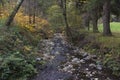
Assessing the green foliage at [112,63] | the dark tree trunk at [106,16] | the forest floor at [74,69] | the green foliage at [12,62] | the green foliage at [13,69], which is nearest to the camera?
the green foliage at [13,69]

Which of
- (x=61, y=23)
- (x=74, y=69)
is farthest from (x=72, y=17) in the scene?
(x=74, y=69)

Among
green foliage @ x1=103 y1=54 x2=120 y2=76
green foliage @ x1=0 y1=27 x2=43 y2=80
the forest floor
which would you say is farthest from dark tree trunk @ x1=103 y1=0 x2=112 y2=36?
green foliage @ x1=0 y1=27 x2=43 y2=80

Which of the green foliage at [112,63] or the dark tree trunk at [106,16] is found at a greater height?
the dark tree trunk at [106,16]

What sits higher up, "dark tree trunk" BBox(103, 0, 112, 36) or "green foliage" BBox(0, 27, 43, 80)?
"dark tree trunk" BBox(103, 0, 112, 36)

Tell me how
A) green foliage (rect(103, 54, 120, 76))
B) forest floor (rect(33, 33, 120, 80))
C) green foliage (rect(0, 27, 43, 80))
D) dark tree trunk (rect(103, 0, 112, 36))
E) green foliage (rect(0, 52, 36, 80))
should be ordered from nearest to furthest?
green foliage (rect(0, 52, 36, 80)), green foliage (rect(0, 27, 43, 80)), forest floor (rect(33, 33, 120, 80)), green foliage (rect(103, 54, 120, 76)), dark tree trunk (rect(103, 0, 112, 36))

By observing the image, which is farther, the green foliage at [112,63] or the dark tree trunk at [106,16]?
the dark tree trunk at [106,16]

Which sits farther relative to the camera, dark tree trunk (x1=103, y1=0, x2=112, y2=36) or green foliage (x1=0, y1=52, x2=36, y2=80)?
dark tree trunk (x1=103, y1=0, x2=112, y2=36)

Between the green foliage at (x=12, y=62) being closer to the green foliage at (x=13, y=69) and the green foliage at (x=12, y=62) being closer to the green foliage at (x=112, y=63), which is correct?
the green foliage at (x=13, y=69)

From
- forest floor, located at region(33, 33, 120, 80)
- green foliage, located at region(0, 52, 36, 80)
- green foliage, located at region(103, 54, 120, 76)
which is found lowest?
forest floor, located at region(33, 33, 120, 80)

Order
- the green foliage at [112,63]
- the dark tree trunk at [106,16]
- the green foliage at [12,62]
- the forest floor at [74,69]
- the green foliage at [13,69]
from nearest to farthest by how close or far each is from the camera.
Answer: the green foliage at [13,69]
the green foliage at [12,62]
the forest floor at [74,69]
the green foliage at [112,63]
the dark tree trunk at [106,16]

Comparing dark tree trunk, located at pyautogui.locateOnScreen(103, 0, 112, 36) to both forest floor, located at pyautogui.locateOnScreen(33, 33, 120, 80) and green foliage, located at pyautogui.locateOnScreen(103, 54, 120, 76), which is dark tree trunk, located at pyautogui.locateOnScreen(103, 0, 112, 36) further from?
green foliage, located at pyautogui.locateOnScreen(103, 54, 120, 76)

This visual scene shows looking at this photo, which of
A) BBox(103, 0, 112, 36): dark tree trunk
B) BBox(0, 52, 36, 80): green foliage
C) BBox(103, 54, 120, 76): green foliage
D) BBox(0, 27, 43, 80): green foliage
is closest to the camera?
BBox(0, 52, 36, 80): green foliage

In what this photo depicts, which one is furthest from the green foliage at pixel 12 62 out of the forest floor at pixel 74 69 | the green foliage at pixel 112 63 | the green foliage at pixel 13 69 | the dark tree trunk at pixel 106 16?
the dark tree trunk at pixel 106 16

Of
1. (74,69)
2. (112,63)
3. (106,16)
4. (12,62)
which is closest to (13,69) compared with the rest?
(12,62)
